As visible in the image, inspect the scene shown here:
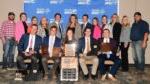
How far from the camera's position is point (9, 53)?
34.6 feet

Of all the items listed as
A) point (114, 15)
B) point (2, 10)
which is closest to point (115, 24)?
point (114, 15)

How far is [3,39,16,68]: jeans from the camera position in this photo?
10.4 metres

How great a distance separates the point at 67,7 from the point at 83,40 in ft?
6.62

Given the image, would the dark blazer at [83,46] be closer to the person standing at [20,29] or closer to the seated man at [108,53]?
the seated man at [108,53]

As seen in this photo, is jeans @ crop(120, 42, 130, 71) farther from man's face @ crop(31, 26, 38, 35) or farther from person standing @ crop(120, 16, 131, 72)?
man's face @ crop(31, 26, 38, 35)

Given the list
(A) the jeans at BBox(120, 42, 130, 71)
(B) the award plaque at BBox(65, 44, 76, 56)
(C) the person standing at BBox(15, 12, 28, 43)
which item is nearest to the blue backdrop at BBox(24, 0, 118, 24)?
(C) the person standing at BBox(15, 12, 28, 43)

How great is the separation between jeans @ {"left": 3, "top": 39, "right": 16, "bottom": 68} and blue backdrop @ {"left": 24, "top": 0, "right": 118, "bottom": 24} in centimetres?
118

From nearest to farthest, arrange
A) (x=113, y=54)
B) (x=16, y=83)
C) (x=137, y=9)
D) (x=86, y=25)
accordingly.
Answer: (x=16, y=83), (x=113, y=54), (x=86, y=25), (x=137, y=9)

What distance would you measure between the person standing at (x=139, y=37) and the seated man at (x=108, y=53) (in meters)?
0.93

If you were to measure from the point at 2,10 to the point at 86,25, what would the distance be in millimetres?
2740

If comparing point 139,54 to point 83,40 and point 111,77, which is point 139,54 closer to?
point 111,77

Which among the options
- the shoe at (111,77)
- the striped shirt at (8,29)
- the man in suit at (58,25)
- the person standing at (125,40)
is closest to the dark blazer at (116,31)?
the person standing at (125,40)

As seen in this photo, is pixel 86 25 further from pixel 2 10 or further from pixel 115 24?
pixel 2 10

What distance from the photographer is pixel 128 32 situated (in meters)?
10.3
